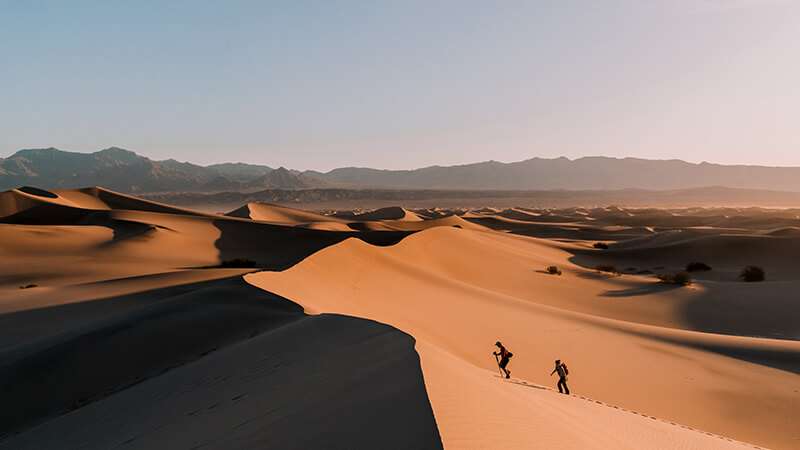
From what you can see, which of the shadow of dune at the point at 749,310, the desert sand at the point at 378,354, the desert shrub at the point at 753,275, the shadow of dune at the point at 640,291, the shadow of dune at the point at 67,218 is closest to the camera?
the desert sand at the point at 378,354

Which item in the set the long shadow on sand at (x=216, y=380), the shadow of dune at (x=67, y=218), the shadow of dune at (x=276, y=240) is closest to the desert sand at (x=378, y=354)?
the long shadow on sand at (x=216, y=380)

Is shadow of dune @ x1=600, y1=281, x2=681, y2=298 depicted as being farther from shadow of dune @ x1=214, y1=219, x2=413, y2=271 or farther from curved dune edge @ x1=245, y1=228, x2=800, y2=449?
shadow of dune @ x1=214, y1=219, x2=413, y2=271

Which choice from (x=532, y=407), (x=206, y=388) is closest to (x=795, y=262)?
(x=532, y=407)

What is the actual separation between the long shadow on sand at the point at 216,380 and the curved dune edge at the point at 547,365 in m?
0.46

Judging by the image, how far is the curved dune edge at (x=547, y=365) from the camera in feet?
16.1

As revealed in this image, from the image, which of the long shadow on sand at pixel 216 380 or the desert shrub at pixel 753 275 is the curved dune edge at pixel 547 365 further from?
the desert shrub at pixel 753 275

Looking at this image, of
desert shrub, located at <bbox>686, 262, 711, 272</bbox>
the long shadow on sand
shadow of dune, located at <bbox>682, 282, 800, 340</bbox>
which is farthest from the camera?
desert shrub, located at <bbox>686, 262, 711, 272</bbox>

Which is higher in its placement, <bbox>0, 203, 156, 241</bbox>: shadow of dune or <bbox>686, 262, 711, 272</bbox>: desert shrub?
<bbox>0, 203, 156, 241</bbox>: shadow of dune

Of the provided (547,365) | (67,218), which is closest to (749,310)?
(547,365)

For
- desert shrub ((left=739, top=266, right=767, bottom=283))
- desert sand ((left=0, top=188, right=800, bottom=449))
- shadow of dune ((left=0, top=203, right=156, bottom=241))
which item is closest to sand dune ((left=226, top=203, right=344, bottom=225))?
shadow of dune ((left=0, top=203, right=156, bottom=241))

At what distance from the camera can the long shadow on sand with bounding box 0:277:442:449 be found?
4457 mm

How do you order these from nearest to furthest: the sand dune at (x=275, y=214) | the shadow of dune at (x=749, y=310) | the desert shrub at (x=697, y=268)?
the shadow of dune at (x=749, y=310) < the desert shrub at (x=697, y=268) < the sand dune at (x=275, y=214)

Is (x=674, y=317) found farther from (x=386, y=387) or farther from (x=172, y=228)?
(x=172, y=228)

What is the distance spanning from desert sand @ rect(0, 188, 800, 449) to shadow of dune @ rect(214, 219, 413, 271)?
351cm
